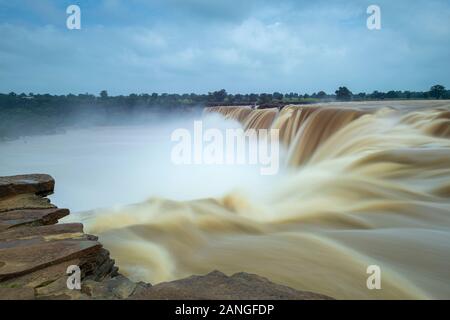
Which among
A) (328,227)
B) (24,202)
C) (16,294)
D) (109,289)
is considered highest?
(24,202)

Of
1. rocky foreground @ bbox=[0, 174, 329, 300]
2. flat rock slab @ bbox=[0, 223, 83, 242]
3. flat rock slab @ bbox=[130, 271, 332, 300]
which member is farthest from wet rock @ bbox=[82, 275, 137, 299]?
flat rock slab @ bbox=[0, 223, 83, 242]

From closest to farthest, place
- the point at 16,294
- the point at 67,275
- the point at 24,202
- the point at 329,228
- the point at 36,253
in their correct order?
the point at 16,294, the point at 67,275, the point at 36,253, the point at 24,202, the point at 329,228

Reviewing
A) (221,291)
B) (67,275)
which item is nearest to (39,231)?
(67,275)

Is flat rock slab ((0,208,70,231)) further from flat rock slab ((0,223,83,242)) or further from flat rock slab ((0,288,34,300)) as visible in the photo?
flat rock slab ((0,288,34,300))

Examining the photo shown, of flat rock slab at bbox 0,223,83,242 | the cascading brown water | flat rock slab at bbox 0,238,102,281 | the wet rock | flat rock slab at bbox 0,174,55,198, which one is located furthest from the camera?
flat rock slab at bbox 0,174,55,198

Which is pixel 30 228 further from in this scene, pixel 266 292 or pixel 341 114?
pixel 341 114

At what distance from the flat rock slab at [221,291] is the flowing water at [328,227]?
50.5 inches

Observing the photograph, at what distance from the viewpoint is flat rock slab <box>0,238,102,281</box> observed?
2.10m

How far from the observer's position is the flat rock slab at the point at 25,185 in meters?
3.73

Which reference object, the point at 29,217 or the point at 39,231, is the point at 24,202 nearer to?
the point at 29,217

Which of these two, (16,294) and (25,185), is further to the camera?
(25,185)

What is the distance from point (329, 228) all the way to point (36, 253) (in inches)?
142

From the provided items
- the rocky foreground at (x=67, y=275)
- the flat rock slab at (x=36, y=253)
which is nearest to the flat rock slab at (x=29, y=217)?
the rocky foreground at (x=67, y=275)

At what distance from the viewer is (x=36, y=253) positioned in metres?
2.32
